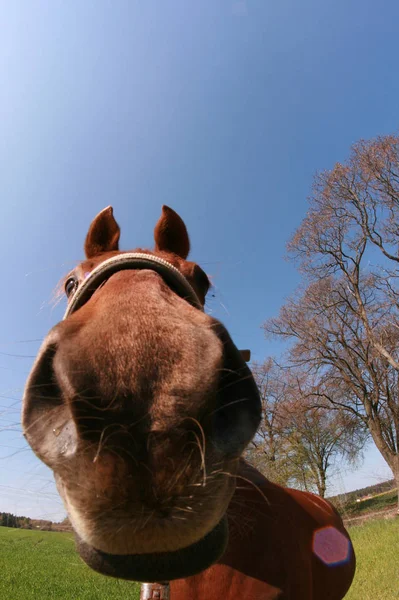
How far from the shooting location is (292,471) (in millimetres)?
16391

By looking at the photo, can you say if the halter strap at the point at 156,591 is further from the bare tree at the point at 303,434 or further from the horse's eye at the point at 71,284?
the bare tree at the point at 303,434

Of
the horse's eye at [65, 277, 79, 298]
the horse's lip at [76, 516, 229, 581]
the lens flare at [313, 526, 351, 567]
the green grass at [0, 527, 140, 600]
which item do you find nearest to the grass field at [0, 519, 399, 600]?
the green grass at [0, 527, 140, 600]

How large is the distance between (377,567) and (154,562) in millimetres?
9770

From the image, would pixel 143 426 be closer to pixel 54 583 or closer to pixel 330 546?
pixel 330 546

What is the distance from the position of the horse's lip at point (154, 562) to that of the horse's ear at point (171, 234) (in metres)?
2.28

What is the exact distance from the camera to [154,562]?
113 centimetres

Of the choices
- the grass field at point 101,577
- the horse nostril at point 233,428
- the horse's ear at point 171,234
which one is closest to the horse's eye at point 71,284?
the horse's ear at point 171,234

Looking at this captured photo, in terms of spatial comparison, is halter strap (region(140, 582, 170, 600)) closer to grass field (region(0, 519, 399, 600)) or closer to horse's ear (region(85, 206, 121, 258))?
grass field (region(0, 519, 399, 600))

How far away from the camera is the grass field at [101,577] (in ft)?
23.1

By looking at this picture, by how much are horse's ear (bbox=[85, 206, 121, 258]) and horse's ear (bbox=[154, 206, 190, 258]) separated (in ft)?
1.22

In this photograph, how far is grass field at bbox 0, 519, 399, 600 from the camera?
277 inches

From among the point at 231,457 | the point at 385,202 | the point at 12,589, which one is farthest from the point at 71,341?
the point at 12,589

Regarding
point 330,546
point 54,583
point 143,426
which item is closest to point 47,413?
point 143,426

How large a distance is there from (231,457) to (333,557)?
129 inches
